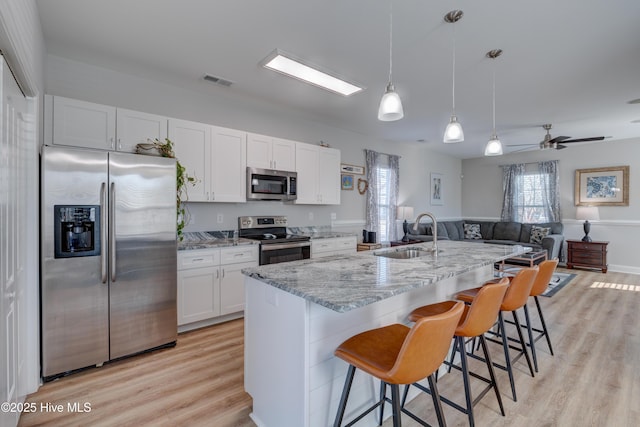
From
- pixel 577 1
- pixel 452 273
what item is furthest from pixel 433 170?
pixel 452 273

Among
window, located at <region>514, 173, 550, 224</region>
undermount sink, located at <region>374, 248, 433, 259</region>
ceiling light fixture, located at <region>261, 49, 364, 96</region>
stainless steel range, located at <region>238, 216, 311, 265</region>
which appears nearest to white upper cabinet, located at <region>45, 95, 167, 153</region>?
ceiling light fixture, located at <region>261, 49, 364, 96</region>

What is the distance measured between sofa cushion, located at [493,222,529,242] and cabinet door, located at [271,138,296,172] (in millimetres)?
5637

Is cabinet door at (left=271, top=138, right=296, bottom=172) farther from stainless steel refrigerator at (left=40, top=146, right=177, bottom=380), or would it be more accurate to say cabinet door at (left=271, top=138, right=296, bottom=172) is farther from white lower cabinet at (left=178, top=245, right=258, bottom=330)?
stainless steel refrigerator at (left=40, top=146, right=177, bottom=380)

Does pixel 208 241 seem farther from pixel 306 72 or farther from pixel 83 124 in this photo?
pixel 306 72

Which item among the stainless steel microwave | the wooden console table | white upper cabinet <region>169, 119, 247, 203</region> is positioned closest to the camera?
white upper cabinet <region>169, 119, 247, 203</region>

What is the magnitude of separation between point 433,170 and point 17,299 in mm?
7568

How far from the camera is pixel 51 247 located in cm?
229

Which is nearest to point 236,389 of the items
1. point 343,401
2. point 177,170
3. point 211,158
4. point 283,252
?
point 343,401

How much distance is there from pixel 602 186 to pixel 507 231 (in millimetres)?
1964

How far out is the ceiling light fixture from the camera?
2.85m

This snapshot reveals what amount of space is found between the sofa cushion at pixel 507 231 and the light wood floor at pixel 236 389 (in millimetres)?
4044

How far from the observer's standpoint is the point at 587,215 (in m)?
6.30

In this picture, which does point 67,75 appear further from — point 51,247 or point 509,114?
point 509,114

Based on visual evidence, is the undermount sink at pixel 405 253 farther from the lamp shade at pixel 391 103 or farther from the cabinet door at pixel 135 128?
the cabinet door at pixel 135 128
